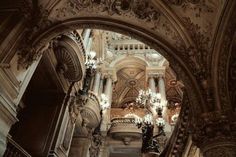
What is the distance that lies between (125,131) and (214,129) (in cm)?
1052

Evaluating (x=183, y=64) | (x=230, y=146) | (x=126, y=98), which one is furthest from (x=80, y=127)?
(x=126, y=98)

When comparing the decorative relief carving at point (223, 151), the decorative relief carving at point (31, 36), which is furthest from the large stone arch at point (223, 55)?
the decorative relief carving at point (31, 36)

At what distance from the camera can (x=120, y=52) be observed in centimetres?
1950

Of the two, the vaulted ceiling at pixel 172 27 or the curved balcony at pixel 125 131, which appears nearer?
the vaulted ceiling at pixel 172 27

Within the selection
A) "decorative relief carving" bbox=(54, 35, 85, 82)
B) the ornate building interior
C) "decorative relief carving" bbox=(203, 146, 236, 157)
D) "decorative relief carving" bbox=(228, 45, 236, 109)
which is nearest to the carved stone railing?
the ornate building interior

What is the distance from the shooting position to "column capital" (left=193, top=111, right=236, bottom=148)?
14.6 feet

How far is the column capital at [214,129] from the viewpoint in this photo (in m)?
4.46

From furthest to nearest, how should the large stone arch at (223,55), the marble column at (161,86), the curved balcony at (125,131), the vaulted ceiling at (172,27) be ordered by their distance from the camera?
the marble column at (161,86), the curved balcony at (125,131), the vaulted ceiling at (172,27), the large stone arch at (223,55)

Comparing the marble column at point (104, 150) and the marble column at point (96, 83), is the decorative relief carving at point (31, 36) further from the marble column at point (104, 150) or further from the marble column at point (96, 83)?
the marble column at point (104, 150)

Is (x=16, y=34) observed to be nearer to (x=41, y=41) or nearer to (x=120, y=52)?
(x=41, y=41)

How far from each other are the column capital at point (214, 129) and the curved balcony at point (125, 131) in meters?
10.2

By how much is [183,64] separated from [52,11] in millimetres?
3134

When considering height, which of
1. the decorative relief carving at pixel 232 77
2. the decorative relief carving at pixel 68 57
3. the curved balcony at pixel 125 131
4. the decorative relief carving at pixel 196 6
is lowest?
the decorative relief carving at pixel 232 77

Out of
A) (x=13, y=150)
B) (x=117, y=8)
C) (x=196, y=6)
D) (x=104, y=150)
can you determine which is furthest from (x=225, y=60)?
(x=104, y=150)
